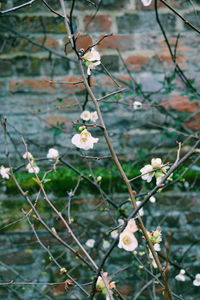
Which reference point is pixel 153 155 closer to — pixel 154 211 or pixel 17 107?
pixel 154 211

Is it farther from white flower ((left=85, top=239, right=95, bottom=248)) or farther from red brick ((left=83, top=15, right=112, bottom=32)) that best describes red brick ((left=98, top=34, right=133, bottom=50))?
white flower ((left=85, top=239, right=95, bottom=248))

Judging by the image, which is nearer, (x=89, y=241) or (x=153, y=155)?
(x=89, y=241)

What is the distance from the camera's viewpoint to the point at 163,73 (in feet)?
8.47

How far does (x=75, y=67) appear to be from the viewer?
2559 mm

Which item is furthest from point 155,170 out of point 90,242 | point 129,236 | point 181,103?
point 181,103

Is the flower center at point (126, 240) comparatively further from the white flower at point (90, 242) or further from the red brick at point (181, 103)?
the red brick at point (181, 103)

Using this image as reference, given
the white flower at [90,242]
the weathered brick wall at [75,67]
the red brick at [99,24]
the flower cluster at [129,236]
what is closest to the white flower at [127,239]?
the flower cluster at [129,236]

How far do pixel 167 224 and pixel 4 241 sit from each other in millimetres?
966

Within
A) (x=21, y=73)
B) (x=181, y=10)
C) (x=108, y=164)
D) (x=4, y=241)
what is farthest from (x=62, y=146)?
(x=181, y=10)

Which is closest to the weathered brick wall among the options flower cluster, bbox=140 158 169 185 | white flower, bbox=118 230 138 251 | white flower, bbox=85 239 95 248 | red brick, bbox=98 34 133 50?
red brick, bbox=98 34 133 50

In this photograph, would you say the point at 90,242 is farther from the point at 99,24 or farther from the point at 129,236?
the point at 129,236

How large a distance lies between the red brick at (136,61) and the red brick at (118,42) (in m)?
0.07

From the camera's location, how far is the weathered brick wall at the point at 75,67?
252cm

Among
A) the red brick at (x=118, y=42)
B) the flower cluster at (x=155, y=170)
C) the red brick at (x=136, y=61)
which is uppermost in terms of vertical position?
the flower cluster at (x=155, y=170)
